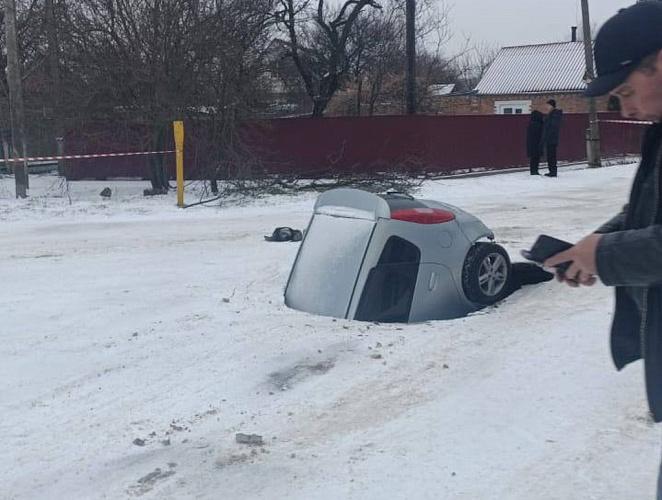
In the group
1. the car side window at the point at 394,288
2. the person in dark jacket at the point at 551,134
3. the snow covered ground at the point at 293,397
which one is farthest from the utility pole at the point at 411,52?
the car side window at the point at 394,288

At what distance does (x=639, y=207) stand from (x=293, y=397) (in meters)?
2.98

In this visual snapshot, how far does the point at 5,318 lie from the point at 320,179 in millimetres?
13875

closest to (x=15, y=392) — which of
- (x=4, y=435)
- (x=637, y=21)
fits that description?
(x=4, y=435)

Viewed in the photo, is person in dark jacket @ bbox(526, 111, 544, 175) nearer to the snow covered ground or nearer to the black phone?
the snow covered ground

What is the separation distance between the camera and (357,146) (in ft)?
72.5

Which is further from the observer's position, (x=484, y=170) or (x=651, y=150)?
(x=484, y=170)

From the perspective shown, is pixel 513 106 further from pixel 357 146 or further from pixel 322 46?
pixel 357 146

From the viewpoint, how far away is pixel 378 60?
35562 mm

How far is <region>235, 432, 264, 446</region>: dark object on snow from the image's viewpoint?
4.27 metres

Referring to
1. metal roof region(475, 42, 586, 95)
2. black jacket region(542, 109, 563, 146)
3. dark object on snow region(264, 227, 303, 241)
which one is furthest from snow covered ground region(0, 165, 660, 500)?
metal roof region(475, 42, 586, 95)

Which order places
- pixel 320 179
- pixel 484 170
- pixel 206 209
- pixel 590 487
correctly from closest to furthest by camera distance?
pixel 590 487 < pixel 206 209 < pixel 320 179 < pixel 484 170

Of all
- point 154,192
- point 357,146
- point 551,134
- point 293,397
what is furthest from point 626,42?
point 357,146

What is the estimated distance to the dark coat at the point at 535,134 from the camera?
69.8 ft

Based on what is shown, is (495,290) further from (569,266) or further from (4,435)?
(569,266)
